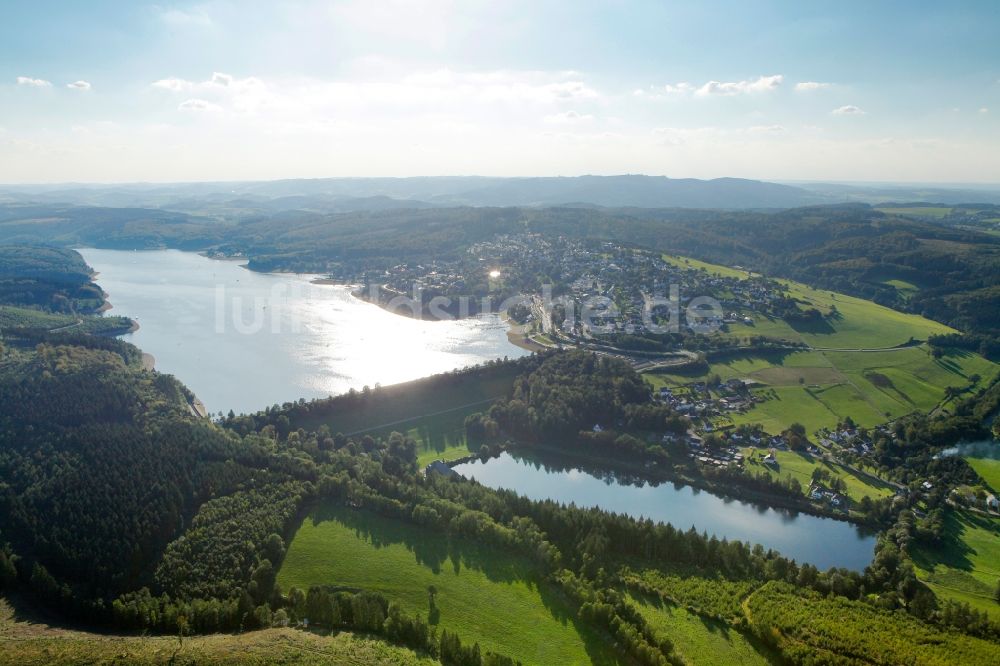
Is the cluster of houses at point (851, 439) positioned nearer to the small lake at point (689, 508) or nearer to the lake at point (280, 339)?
the small lake at point (689, 508)

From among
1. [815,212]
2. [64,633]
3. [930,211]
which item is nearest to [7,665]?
[64,633]

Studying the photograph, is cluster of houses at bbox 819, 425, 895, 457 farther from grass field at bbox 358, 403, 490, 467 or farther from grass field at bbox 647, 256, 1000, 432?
grass field at bbox 358, 403, 490, 467

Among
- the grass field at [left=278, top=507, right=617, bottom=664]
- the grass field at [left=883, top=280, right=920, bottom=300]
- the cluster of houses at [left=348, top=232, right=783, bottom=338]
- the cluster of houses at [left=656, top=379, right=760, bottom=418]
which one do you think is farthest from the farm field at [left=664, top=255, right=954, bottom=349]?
the grass field at [left=278, top=507, right=617, bottom=664]

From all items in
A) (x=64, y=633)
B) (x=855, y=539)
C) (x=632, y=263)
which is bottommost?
(x=855, y=539)

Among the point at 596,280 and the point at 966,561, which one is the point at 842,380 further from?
the point at 596,280

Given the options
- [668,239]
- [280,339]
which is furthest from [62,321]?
[668,239]

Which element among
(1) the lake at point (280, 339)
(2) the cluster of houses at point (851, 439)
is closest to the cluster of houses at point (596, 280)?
(1) the lake at point (280, 339)

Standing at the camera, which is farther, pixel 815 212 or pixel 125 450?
pixel 815 212

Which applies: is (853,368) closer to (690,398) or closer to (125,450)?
(690,398)

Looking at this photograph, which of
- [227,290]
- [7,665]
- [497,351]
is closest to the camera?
[7,665]
